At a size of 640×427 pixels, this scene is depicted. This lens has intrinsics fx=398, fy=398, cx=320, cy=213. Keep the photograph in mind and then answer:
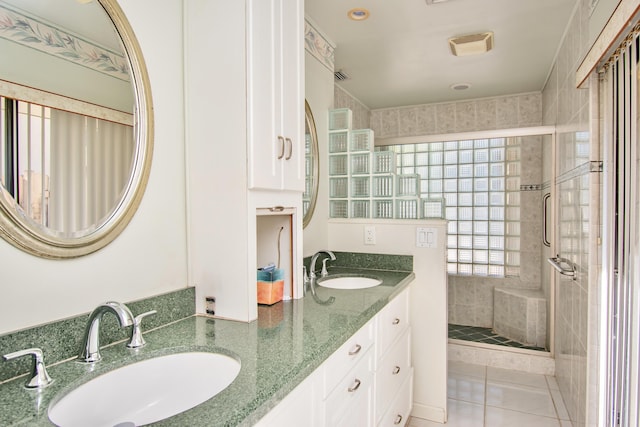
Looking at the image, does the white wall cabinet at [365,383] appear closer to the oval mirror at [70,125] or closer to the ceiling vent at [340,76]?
the oval mirror at [70,125]

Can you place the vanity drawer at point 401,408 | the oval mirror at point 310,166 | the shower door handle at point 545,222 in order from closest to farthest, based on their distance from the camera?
the vanity drawer at point 401,408 < the oval mirror at point 310,166 < the shower door handle at point 545,222

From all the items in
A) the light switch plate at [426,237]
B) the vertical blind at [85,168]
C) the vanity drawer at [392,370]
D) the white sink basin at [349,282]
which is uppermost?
the vertical blind at [85,168]

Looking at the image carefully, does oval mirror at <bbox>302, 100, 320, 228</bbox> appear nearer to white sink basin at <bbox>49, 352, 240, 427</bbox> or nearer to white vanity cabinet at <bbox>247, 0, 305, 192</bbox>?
A: white vanity cabinet at <bbox>247, 0, 305, 192</bbox>

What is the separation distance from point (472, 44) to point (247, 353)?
8.30ft

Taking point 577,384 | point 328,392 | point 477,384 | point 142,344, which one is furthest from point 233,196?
point 477,384

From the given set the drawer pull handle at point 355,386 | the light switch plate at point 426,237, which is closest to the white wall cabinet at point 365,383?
the drawer pull handle at point 355,386

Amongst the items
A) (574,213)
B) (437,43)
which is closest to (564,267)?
(574,213)

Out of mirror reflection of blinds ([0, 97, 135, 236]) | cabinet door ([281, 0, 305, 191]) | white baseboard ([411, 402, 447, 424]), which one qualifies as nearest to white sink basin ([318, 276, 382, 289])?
cabinet door ([281, 0, 305, 191])

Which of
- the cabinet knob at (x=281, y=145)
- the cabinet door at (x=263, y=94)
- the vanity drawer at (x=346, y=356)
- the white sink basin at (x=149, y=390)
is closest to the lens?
the white sink basin at (x=149, y=390)

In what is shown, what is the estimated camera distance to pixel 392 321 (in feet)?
6.53

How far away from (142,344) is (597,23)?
2.21m

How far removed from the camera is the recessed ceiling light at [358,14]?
89.8 inches

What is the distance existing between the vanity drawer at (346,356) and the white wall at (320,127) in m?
0.90

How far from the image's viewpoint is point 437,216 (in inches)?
101
